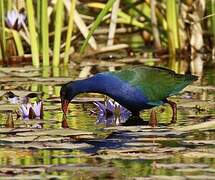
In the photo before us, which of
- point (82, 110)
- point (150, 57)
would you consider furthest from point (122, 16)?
point (82, 110)

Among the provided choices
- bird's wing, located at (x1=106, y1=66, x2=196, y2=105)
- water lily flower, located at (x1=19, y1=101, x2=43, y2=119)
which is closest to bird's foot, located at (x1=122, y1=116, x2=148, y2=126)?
bird's wing, located at (x1=106, y1=66, x2=196, y2=105)

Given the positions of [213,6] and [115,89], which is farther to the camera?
[213,6]

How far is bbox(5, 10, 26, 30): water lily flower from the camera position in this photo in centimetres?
862

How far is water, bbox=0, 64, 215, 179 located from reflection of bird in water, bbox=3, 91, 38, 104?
1.51 feet

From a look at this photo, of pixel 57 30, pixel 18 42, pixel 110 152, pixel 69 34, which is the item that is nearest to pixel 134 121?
pixel 110 152

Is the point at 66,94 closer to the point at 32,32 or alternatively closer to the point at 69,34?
the point at 32,32

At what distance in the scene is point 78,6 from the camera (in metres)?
10.9

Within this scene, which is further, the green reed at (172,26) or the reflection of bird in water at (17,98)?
the green reed at (172,26)

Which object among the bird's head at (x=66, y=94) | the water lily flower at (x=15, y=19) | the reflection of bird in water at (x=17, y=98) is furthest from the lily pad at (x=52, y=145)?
the water lily flower at (x=15, y=19)

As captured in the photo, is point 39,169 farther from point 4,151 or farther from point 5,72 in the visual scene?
point 5,72

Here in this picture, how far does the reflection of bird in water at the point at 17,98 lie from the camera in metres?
6.21

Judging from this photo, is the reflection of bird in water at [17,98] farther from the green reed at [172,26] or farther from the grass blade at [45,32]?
the green reed at [172,26]

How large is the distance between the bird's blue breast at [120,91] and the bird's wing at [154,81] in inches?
1.2

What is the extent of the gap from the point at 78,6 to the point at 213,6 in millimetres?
3053
